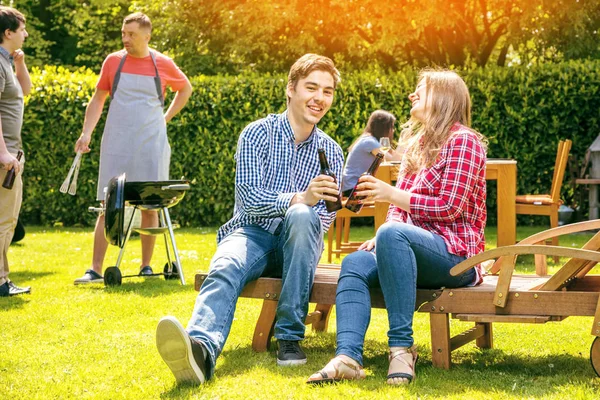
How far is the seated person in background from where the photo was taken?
26.6 ft

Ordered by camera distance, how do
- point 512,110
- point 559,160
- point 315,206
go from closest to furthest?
point 315,206, point 559,160, point 512,110

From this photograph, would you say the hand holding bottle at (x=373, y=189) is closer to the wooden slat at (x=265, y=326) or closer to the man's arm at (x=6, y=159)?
the wooden slat at (x=265, y=326)

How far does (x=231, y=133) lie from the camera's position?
12328 mm

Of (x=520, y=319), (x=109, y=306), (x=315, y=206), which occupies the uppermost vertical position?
(x=315, y=206)

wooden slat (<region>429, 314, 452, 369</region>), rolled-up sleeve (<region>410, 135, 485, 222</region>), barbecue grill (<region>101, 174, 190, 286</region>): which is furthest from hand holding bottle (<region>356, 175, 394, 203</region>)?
barbecue grill (<region>101, 174, 190, 286</region>)

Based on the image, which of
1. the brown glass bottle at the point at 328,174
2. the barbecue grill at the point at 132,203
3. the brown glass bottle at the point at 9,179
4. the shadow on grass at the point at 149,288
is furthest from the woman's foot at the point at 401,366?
the brown glass bottle at the point at 9,179

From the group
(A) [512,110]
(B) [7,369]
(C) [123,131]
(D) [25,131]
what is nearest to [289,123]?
(B) [7,369]

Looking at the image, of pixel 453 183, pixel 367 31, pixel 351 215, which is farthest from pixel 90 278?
pixel 367 31

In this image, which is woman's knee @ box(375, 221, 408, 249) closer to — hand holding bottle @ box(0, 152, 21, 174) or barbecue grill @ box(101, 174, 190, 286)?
barbecue grill @ box(101, 174, 190, 286)

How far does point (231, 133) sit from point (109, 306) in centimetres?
675

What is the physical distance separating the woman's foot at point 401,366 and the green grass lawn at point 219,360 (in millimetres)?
58

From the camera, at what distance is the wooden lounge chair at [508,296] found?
3.66 m

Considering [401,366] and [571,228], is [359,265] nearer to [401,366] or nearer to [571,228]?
[401,366]

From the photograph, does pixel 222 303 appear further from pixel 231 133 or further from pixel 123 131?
pixel 231 133
